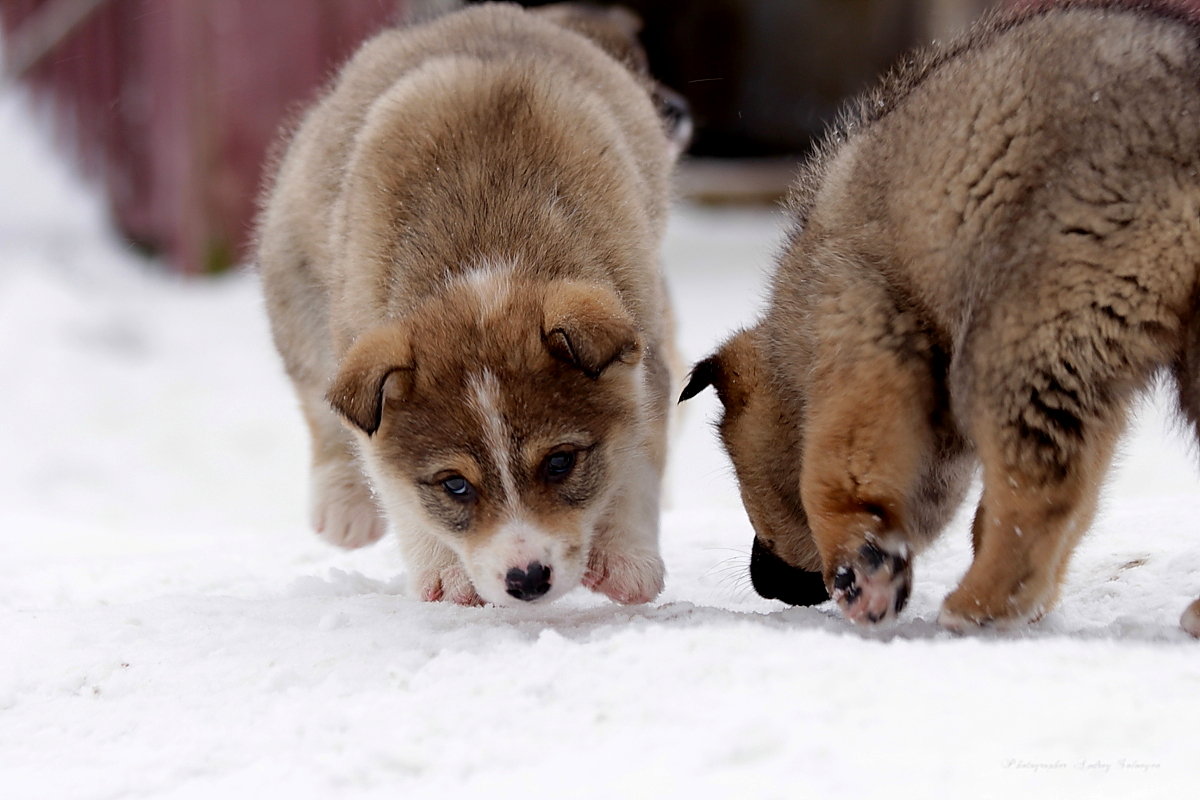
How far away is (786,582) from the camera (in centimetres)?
404

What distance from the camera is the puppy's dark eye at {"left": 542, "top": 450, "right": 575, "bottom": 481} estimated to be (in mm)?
3855

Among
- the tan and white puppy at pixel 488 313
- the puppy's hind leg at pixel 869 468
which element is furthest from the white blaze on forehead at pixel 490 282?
the puppy's hind leg at pixel 869 468

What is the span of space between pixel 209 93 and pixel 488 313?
A: 323 inches

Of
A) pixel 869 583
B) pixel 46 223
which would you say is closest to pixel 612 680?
pixel 869 583

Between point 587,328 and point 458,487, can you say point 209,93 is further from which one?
point 587,328

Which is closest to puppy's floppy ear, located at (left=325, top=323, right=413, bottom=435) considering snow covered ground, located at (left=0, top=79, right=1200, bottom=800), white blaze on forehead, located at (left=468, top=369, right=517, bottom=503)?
white blaze on forehead, located at (left=468, top=369, right=517, bottom=503)

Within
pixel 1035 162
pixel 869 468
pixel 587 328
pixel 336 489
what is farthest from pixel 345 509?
pixel 1035 162

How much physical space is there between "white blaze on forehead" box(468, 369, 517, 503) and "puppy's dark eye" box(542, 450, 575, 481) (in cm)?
13

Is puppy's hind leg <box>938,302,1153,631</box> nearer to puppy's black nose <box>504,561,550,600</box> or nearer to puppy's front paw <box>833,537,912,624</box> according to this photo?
puppy's front paw <box>833,537,912,624</box>

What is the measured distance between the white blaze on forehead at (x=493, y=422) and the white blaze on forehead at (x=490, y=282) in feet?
0.73

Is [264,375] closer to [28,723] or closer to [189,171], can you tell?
[189,171]

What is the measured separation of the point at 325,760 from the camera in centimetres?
A: 261

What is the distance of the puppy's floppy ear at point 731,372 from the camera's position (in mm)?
4031

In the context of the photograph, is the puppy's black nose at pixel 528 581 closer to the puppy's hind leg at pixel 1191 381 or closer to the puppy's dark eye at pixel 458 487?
the puppy's dark eye at pixel 458 487
